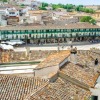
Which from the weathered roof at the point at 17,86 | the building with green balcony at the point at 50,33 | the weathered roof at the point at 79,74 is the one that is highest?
the weathered roof at the point at 17,86

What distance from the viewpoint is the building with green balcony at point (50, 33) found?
75375mm

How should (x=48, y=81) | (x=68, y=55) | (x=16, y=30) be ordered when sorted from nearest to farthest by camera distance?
(x=48, y=81) < (x=68, y=55) < (x=16, y=30)

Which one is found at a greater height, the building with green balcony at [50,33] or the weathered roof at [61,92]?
the weathered roof at [61,92]

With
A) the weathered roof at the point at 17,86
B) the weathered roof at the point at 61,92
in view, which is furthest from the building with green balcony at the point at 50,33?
the weathered roof at the point at 17,86

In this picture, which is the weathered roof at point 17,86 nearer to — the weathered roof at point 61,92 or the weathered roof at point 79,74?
the weathered roof at point 61,92

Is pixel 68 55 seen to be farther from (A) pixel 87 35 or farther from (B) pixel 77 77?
(A) pixel 87 35

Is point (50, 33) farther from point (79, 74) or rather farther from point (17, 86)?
point (17, 86)

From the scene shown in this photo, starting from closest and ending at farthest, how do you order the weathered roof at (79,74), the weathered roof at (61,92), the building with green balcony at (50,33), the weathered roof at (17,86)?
the weathered roof at (17,86) < the weathered roof at (61,92) < the weathered roof at (79,74) < the building with green balcony at (50,33)

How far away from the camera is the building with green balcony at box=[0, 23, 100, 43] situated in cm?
7538

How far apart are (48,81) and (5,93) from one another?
295 cm

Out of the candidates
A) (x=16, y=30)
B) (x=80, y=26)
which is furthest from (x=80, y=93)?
(x=80, y=26)

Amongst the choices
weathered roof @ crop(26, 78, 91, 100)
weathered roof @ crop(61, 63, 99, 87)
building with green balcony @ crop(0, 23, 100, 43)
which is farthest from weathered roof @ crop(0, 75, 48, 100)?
building with green balcony @ crop(0, 23, 100, 43)

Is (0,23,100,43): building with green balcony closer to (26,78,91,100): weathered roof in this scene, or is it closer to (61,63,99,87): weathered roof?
(61,63,99,87): weathered roof

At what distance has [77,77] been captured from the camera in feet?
66.5
